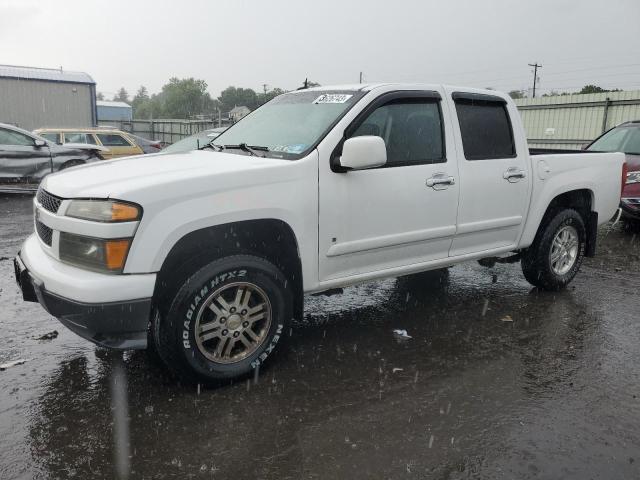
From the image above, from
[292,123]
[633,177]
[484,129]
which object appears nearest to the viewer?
[292,123]

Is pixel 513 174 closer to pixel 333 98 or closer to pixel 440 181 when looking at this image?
pixel 440 181

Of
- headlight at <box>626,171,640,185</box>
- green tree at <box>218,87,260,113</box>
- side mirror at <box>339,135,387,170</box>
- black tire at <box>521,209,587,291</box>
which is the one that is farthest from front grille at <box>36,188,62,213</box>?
green tree at <box>218,87,260,113</box>

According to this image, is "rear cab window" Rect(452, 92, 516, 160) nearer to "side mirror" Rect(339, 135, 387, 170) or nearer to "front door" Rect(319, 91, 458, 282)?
"front door" Rect(319, 91, 458, 282)

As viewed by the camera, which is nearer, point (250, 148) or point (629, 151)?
point (250, 148)

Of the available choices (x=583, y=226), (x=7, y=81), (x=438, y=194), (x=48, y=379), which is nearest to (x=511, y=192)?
(x=438, y=194)

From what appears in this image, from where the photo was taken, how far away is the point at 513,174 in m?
4.73

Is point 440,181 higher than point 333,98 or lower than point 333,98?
lower

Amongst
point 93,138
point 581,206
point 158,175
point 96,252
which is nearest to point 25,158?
point 93,138

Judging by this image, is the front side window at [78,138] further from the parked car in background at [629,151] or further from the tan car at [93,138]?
the parked car in background at [629,151]

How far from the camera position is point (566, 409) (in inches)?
127

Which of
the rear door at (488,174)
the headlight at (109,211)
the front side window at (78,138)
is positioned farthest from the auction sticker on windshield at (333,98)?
the front side window at (78,138)

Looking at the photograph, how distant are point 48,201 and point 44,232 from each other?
20cm

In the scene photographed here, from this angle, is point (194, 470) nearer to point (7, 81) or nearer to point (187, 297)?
point (187, 297)

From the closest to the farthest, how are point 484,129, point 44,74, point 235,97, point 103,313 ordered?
point 103,313, point 484,129, point 44,74, point 235,97
